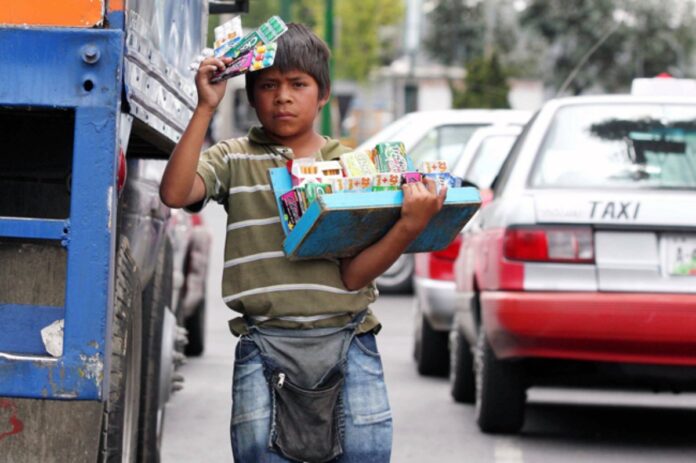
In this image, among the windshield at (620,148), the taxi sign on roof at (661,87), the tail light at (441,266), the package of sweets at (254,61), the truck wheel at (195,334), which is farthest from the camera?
the truck wheel at (195,334)

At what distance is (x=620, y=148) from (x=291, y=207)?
13.2 feet

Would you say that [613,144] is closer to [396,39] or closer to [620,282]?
[620,282]

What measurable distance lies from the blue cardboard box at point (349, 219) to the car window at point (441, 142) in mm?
8961

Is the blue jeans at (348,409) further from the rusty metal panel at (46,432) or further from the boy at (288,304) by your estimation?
the rusty metal panel at (46,432)

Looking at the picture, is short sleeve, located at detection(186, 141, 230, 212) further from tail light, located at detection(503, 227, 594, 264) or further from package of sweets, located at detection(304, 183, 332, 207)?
tail light, located at detection(503, 227, 594, 264)

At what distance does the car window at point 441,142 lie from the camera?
527 inches

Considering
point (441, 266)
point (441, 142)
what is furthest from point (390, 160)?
point (441, 142)

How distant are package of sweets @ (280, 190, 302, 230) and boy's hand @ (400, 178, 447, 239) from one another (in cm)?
26

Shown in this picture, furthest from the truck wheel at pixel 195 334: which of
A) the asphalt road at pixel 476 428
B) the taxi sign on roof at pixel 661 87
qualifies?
the taxi sign on roof at pixel 661 87

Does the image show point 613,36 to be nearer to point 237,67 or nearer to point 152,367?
point 152,367

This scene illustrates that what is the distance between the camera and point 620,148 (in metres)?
7.89

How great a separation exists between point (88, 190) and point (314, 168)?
2.29 feet

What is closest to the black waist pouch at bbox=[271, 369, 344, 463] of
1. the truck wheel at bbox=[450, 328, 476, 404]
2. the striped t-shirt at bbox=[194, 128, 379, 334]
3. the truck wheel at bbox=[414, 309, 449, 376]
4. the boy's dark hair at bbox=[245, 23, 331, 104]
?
the striped t-shirt at bbox=[194, 128, 379, 334]

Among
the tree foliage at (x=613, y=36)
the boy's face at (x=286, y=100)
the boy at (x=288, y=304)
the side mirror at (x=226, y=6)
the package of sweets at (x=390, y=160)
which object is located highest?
the tree foliage at (x=613, y=36)
